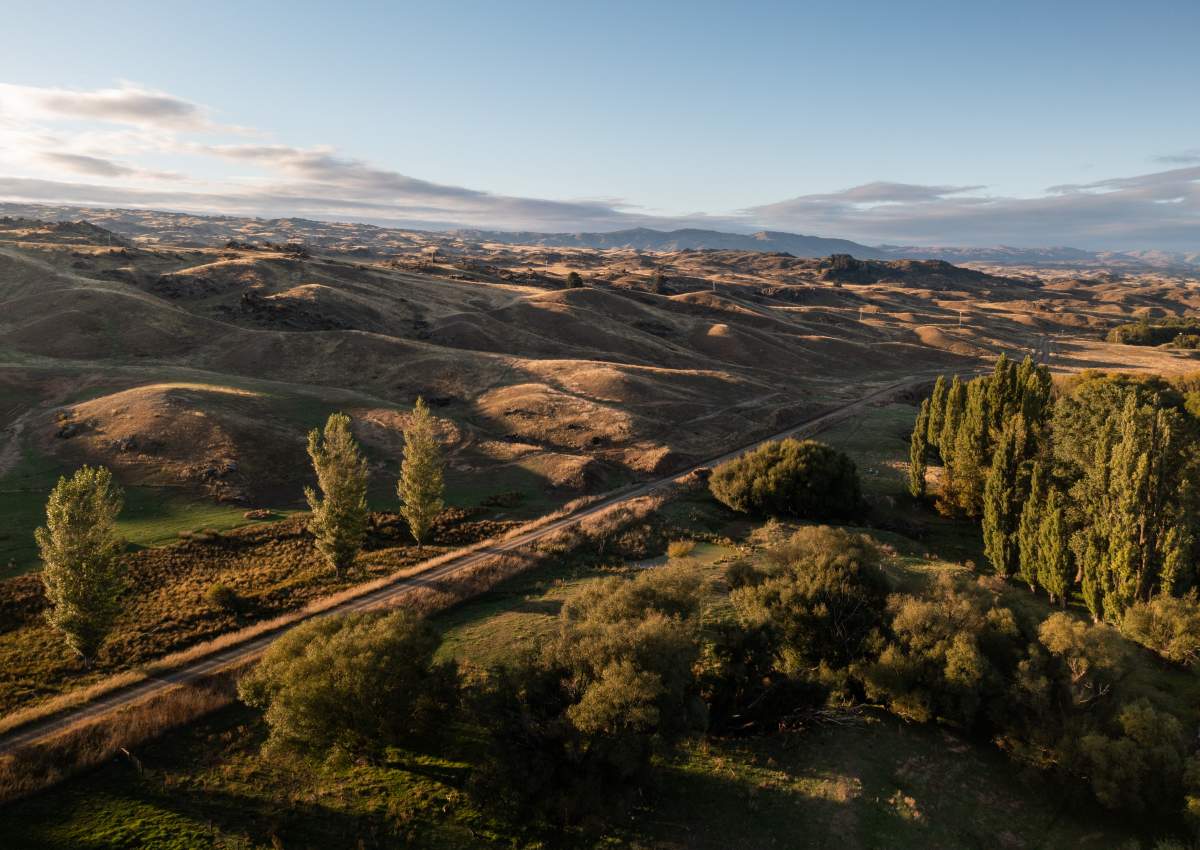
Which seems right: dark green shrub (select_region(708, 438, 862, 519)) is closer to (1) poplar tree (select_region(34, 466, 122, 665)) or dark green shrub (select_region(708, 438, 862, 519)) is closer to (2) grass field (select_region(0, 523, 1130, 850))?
(2) grass field (select_region(0, 523, 1130, 850))

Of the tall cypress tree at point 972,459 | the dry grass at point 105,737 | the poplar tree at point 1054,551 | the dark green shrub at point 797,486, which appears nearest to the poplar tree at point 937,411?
the tall cypress tree at point 972,459

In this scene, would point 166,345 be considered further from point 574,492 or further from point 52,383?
point 574,492

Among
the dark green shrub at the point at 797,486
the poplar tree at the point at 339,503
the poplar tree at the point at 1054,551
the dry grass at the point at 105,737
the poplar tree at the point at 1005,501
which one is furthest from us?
the dark green shrub at the point at 797,486

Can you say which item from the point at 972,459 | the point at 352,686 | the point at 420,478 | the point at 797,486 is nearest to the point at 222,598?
the point at 420,478

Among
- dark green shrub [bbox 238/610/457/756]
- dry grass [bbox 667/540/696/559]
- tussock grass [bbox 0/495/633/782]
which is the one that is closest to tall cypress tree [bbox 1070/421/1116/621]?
dry grass [bbox 667/540/696/559]

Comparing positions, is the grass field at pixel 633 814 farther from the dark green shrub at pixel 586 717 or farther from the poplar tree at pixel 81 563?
the poplar tree at pixel 81 563
